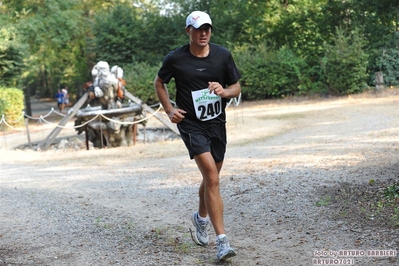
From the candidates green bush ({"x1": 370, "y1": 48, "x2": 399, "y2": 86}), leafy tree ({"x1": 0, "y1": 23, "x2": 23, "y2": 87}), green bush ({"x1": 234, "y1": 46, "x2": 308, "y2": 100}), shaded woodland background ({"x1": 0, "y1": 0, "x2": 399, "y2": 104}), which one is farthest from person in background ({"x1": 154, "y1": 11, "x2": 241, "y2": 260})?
leafy tree ({"x1": 0, "y1": 23, "x2": 23, "y2": 87})

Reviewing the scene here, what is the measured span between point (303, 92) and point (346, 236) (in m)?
23.1

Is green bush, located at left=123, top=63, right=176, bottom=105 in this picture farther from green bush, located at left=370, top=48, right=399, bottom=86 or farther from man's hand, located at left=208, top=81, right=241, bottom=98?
man's hand, located at left=208, top=81, right=241, bottom=98

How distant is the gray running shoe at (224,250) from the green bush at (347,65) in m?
21.5

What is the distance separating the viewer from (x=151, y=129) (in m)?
19.8

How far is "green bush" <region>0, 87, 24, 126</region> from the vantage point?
24391 mm

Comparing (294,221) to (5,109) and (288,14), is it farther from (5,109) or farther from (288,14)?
(288,14)

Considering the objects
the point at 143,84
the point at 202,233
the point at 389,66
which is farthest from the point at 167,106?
the point at 143,84

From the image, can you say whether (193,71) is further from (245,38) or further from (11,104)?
(245,38)

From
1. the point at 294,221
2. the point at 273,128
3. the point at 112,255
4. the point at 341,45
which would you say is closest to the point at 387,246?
the point at 294,221

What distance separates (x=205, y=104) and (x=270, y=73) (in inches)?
936

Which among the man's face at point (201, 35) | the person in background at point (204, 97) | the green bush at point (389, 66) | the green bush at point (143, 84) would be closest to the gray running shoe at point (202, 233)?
the person in background at point (204, 97)

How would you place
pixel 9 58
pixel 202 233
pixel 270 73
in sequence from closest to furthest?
pixel 202 233
pixel 9 58
pixel 270 73

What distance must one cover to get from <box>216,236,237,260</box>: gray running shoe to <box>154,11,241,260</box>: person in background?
5 centimetres

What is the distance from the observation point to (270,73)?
27969mm
